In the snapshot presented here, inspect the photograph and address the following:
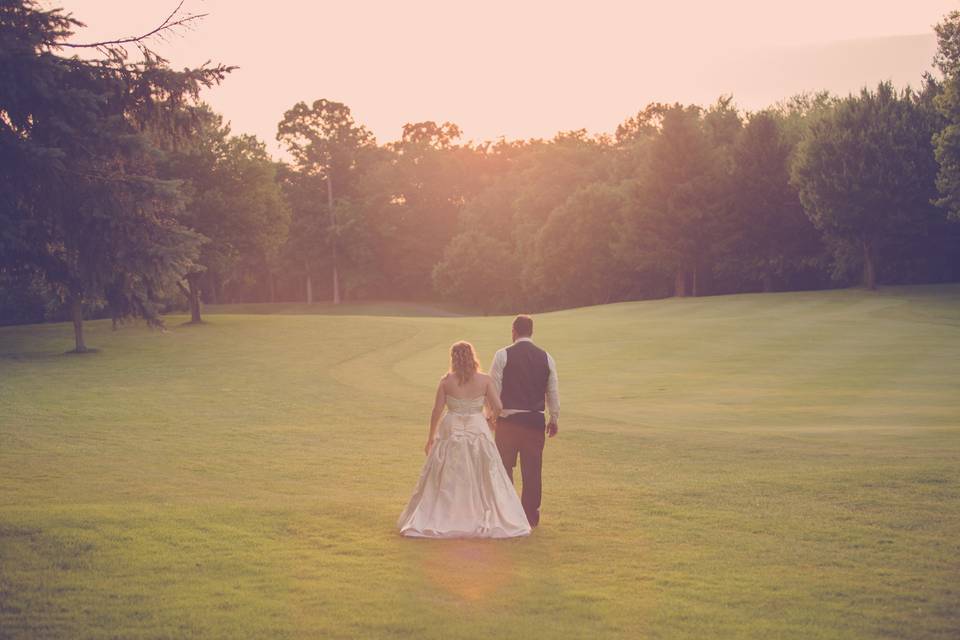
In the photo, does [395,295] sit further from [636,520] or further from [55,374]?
[636,520]

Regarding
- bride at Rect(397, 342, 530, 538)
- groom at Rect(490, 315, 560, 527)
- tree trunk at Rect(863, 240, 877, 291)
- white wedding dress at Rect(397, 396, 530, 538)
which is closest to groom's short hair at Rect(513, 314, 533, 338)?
groom at Rect(490, 315, 560, 527)

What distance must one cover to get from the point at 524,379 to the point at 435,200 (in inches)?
3805

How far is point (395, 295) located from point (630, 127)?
31818mm

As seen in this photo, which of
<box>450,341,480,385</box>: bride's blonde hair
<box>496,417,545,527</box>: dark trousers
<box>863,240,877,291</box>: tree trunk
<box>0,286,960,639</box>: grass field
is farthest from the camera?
<box>863,240,877,291</box>: tree trunk

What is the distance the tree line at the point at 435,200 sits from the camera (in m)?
11.4

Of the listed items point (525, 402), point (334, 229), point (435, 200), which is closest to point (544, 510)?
point (525, 402)

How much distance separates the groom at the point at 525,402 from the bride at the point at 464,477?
0.27 m

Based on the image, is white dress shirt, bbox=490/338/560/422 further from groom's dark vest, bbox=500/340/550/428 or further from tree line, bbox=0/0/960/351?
tree line, bbox=0/0/960/351

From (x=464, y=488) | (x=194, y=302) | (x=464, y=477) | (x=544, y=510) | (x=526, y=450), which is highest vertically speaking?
(x=194, y=302)

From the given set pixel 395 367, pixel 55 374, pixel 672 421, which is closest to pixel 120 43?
pixel 672 421

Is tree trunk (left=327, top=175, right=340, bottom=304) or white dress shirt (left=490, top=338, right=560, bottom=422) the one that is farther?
tree trunk (left=327, top=175, right=340, bottom=304)

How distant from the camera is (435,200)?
107 m

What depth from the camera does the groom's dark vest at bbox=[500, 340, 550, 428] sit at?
37.4ft

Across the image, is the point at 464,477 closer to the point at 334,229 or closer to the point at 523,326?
the point at 523,326
